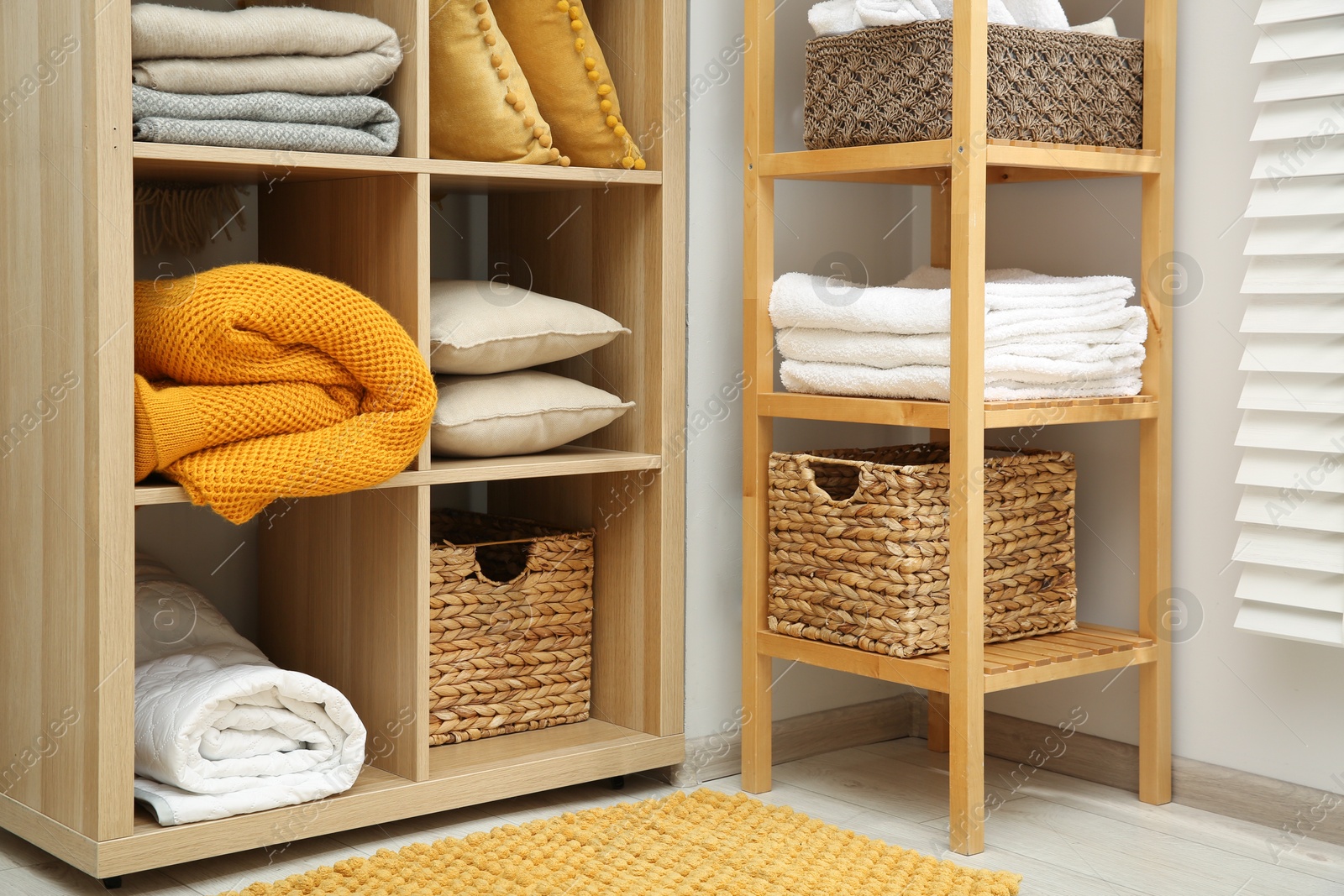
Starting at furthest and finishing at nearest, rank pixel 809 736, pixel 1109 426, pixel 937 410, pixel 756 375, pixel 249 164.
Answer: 1. pixel 809 736
2. pixel 1109 426
3. pixel 756 375
4. pixel 937 410
5. pixel 249 164

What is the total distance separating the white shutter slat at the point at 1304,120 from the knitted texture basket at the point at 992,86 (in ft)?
0.60

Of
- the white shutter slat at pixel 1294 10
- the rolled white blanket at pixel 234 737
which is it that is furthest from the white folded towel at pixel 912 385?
the rolled white blanket at pixel 234 737

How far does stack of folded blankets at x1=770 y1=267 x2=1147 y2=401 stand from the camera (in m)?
1.55

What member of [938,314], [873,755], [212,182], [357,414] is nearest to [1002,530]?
[938,314]

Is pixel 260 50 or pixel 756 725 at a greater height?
pixel 260 50

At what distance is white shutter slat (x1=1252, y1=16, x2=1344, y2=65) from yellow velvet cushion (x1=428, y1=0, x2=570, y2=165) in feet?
2.74

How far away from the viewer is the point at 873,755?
2.00m

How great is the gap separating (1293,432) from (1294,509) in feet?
0.29

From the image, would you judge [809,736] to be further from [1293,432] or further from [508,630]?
[1293,432]

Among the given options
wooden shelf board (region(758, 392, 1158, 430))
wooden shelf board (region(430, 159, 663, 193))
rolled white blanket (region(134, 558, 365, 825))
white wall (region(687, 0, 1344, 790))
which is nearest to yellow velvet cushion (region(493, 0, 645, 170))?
wooden shelf board (region(430, 159, 663, 193))

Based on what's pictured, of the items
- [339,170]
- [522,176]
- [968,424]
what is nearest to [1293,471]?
[968,424]

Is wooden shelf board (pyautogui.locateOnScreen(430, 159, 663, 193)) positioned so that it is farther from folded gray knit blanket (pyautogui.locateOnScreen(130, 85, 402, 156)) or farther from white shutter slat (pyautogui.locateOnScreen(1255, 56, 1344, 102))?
white shutter slat (pyautogui.locateOnScreen(1255, 56, 1344, 102))

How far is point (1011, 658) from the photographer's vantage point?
161 centimetres

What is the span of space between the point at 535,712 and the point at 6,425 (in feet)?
2.46
